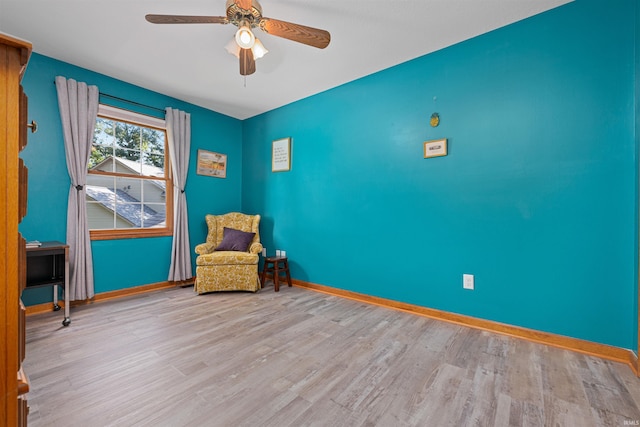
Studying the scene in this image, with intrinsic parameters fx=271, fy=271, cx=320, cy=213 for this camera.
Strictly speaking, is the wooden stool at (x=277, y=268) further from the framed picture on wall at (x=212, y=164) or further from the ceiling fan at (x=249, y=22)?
the ceiling fan at (x=249, y=22)

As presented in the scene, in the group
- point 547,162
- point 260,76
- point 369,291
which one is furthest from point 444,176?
point 260,76

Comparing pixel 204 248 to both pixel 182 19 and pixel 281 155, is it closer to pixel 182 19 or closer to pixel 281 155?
pixel 281 155

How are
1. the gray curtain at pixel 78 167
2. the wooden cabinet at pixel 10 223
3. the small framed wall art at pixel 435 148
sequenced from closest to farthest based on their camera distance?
the wooden cabinet at pixel 10 223 → the small framed wall art at pixel 435 148 → the gray curtain at pixel 78 167

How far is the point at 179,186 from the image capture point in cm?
371

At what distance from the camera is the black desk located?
2361 millimetres

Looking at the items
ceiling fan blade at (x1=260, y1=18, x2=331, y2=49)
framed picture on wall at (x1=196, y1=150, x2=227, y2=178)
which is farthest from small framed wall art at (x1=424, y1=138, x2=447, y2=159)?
framed picture on wall at (x1=196, y1=150, x2=227, y2=178)

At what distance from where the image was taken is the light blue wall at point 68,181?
8.83 feet

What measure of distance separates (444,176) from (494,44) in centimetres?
118

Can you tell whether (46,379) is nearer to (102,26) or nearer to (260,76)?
(102,26)

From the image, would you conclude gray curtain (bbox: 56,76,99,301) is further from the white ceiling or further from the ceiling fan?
the ceiling fan

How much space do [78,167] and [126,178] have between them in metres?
0.53

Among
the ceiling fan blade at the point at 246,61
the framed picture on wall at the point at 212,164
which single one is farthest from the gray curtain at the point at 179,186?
the ceiling fan blade at the point at 246,61

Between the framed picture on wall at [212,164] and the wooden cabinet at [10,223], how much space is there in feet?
10.9

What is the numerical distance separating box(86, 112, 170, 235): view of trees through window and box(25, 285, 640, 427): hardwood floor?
1.22 meters
